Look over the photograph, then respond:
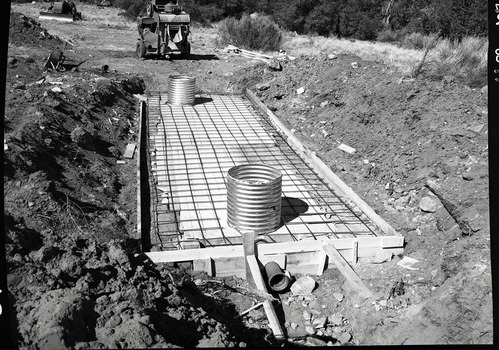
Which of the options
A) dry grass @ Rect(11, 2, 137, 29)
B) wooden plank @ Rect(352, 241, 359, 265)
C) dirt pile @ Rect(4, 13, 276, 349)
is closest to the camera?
dirt pile @ Rect(4, 13, 276, 349)

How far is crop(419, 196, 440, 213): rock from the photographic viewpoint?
7.13 meters

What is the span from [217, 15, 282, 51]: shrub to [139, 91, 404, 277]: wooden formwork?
951 cm

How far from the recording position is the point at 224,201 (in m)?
7.58

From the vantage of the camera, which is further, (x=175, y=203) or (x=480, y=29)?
(x=480, y=29)

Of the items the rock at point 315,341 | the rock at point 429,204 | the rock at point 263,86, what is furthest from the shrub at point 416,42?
the rock at point 315,341

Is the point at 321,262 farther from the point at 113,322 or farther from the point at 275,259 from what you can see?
the point at 113,322

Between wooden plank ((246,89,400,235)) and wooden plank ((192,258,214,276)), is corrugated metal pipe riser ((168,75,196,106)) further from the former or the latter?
wooden plank ((192,258,214,276))

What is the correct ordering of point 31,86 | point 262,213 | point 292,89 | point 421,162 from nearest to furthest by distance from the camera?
point 262,213 < point 421,162 < point 31,86 < point 292,89

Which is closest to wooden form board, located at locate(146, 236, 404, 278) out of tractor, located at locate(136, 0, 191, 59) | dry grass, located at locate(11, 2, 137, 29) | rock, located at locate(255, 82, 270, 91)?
rock, located at locate(255, 82, 270, 91)

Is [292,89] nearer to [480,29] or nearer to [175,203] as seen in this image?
[480,29]

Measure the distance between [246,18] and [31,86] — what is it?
12995mm

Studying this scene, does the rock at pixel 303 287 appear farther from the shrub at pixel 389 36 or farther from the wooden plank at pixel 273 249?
the shrub at pixel 389 36

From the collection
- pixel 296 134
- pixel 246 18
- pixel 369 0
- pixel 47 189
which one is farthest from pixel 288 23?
pixel 47 189

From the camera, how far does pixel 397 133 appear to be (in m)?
9.46
